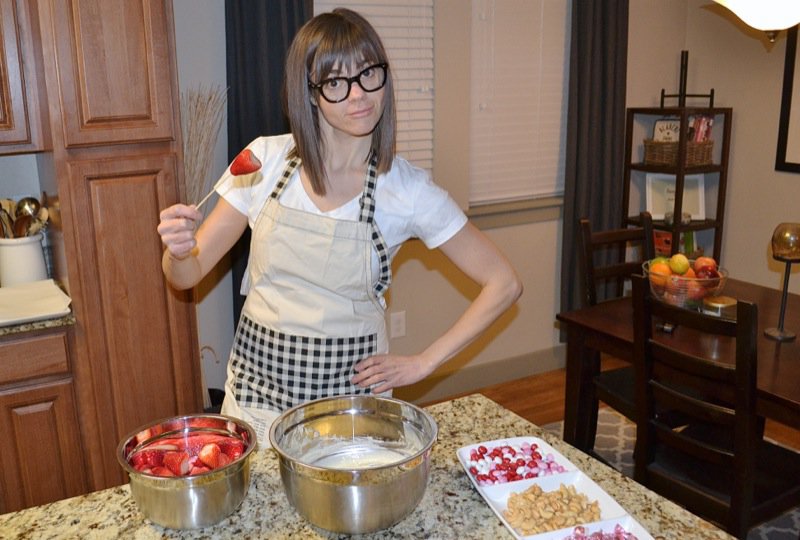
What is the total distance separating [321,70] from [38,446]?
153cm

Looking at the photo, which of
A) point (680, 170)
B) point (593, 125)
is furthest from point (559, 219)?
point (680, 170)

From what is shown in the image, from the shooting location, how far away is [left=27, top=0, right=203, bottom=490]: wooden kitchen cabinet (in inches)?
84.7

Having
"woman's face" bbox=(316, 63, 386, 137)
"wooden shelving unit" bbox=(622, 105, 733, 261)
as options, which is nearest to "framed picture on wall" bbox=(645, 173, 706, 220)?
"wooden shelving unit" bbox=(622, 105, 733, 261)

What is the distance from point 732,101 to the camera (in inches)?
165

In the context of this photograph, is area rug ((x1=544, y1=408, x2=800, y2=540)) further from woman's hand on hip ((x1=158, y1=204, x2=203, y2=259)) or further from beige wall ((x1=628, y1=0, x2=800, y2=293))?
woman's hand on hip ((x1=158, y1=204, x2=203, y2=259))

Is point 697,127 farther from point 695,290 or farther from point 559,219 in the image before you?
point 695,290

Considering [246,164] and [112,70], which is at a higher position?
[112,70]

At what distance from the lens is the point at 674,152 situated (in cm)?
404

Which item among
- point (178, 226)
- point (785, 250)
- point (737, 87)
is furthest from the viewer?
point (737, 87)

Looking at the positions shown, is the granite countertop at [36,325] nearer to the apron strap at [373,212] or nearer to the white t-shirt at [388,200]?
the white t-shirt at [388,200]

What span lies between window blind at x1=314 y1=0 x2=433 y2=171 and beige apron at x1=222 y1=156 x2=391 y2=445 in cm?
191

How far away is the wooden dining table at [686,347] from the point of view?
199 centimetres

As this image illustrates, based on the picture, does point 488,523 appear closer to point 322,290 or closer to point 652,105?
point 322,290

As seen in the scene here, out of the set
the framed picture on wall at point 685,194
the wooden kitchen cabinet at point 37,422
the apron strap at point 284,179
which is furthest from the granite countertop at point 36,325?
the framed picture on wall at point 685,194
